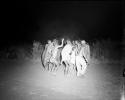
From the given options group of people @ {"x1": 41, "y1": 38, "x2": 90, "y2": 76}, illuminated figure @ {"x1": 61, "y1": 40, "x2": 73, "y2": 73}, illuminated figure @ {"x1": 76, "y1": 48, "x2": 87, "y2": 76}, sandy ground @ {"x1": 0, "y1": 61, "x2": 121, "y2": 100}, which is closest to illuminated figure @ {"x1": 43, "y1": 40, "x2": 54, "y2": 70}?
group of people @ {"x1": 41, "y1": 38, "x2": 90, "y2": 76}

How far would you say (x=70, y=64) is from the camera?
8.19 m

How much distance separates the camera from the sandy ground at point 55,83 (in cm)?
751

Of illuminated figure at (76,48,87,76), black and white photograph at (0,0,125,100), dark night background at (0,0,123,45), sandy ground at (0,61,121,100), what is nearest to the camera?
sandy ground at (0,61,121,100)

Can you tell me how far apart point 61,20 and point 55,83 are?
2840 mm

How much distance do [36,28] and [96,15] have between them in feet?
9.13

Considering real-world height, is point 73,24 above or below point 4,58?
above

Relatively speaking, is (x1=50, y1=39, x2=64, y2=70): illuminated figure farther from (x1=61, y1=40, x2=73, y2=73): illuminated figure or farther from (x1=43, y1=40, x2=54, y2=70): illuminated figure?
(x1=61, y1=40, x2=73, y2=73): illuminated figure

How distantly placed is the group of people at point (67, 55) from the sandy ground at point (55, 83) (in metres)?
0.29

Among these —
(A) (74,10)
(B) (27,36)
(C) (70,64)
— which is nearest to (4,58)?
(B) (27,36)

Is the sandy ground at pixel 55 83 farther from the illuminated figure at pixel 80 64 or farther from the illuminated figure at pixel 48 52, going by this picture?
the illuminated figure at pixel 48 52

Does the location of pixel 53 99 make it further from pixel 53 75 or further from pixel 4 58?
pixel 4 58

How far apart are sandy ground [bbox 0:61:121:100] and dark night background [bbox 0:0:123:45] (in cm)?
131

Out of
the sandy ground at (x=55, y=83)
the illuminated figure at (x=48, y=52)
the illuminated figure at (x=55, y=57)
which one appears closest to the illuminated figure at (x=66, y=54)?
the illuminated figure at (x=55, y=57)

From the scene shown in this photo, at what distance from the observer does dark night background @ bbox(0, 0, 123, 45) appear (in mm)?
8594
